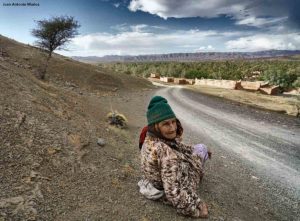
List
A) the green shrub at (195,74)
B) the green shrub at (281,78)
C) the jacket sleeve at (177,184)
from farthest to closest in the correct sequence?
the green shrub at (195,74) < the green shrub at (281,78) < the jacket sleeve at (177,184)

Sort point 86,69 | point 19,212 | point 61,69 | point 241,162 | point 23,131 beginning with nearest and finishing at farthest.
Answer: point 19,212 → point 23,131 → point 241,162 → point 61,69 → point 86,69

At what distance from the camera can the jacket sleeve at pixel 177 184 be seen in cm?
401

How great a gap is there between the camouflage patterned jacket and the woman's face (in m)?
0.12

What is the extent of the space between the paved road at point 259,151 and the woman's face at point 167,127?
68.7 inches

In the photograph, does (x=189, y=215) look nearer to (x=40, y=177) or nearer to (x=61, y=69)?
(x=40, y=177)

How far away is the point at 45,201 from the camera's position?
4320 mm

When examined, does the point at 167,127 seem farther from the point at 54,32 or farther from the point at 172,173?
the point at 54,32

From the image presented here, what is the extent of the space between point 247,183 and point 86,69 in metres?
29.6

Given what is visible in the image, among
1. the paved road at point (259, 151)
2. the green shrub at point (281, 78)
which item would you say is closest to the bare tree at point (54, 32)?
the paved road at point (259, 151)

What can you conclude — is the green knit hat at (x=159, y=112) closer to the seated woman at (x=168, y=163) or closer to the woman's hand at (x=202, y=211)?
the seated woman at (x=168, y=163)

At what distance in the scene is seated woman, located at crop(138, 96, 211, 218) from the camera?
13.3ft

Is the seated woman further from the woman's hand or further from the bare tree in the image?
the bare tree

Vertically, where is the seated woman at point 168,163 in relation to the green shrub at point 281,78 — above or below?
above

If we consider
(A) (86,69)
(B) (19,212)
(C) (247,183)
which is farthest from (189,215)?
(A) (86,69)
